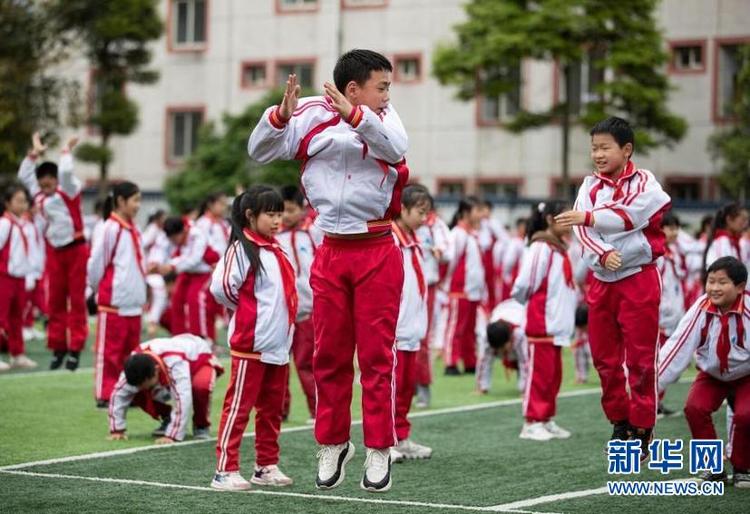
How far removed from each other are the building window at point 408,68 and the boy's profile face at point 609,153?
103ft

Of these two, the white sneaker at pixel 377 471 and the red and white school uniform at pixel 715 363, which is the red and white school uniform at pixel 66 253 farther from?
the white sneaker at pixel 377 471

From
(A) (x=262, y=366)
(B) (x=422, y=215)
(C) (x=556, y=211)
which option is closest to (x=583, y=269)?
(C) (x=556, y=211)

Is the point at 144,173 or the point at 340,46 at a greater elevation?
the point at 340,46

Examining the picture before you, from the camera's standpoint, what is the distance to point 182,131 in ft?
149

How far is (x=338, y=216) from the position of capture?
8.50m

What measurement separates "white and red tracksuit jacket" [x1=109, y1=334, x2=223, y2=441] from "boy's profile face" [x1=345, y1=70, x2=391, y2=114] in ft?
13.2

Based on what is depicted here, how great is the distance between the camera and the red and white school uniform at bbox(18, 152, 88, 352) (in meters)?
16.8

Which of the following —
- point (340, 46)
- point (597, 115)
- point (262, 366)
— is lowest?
point (262, 366)

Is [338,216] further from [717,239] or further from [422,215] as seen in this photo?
[717,239]

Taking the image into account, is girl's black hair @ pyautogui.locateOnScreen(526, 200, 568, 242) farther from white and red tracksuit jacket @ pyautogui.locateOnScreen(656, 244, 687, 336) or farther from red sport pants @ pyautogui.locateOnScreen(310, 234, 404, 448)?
red sport pants @ pyautogui.locateOnScreen(310, 234, 404, 448)

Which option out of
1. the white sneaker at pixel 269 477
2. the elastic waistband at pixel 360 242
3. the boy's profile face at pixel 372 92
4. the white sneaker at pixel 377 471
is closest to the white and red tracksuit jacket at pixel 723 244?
the white sneaker at pixel 269 477

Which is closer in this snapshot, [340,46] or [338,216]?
[338,216]

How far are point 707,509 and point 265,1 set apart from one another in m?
35.8

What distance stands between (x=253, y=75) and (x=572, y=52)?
13935mm
